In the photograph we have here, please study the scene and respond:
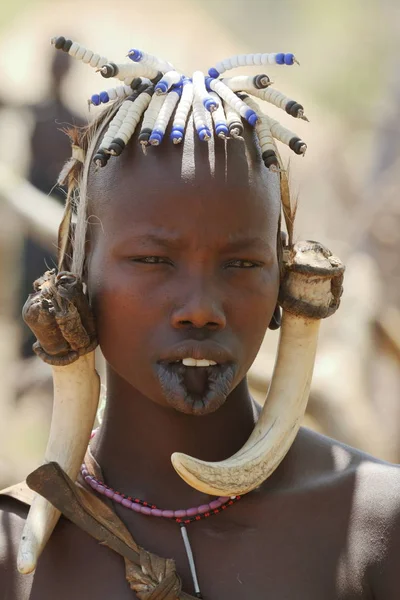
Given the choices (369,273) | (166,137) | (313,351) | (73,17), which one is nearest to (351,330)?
(369,273)

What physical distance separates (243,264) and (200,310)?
184 mm

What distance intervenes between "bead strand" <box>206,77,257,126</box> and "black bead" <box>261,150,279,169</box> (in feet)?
0.25

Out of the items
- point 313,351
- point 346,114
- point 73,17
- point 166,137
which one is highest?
point 73,17

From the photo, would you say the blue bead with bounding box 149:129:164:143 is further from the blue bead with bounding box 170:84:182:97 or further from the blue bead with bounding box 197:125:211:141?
the blue bead with bounding box 170:84:182:97

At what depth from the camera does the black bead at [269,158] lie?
233 cm

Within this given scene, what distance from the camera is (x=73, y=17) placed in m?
9.05

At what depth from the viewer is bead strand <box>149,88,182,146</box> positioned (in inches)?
89.2

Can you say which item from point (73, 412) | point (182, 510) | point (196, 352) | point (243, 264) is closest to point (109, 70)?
point (243, 264)

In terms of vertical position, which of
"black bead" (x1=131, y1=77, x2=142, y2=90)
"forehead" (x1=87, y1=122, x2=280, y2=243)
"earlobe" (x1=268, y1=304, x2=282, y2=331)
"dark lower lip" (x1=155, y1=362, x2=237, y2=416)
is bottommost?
"dark lower lip" (x1=155, y1=362, x2=237, y2=416)

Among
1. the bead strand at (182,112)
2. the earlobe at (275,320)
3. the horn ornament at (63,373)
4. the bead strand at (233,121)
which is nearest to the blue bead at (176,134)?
the bead strand at (182,112)

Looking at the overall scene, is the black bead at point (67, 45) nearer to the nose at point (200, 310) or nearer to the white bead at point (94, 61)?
the white bead at point (94, 61)

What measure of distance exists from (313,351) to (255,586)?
1.93 feet

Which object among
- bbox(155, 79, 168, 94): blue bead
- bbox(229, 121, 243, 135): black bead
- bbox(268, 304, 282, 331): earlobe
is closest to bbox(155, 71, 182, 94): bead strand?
bbox(155, 79, 168, 94): blue bead

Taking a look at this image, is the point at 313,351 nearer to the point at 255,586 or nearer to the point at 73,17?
the point at 255,586
